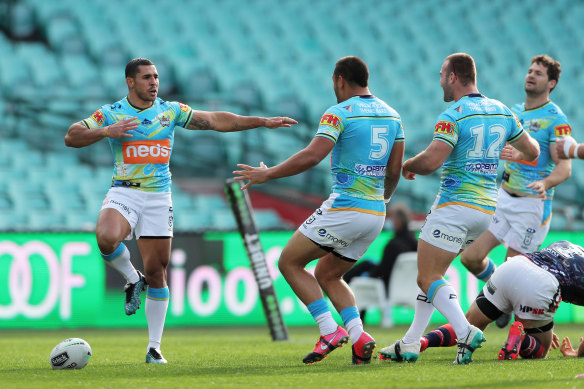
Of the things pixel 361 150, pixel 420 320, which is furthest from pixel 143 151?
pixel 420 320

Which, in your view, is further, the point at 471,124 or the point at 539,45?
the point at 539,45

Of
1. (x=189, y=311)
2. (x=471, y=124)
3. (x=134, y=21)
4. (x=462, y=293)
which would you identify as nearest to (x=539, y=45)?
(x=134, y=21)

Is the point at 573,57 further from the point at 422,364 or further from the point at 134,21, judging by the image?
the point at 422,364

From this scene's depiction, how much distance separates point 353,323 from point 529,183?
2.78 meters

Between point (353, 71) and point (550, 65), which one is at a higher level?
point (550, 65)

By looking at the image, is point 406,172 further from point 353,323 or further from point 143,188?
point 143,188

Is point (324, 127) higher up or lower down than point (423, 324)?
higher up

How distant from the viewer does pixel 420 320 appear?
6875 mm

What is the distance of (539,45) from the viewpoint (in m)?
21.6

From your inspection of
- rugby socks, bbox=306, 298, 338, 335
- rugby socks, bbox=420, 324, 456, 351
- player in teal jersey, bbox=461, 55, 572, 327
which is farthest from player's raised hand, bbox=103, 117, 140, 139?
player in teal jersey, bbox=461, 55, 572, 327

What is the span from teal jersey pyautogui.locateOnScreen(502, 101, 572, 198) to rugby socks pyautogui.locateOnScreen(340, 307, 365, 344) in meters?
2.68

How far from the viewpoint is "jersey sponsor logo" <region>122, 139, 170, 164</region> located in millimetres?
7164

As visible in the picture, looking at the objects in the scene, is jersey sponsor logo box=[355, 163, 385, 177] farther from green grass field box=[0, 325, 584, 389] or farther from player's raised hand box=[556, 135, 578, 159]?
green grass field box=[0, 325, 584, 389]

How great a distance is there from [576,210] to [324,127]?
1041 cm
